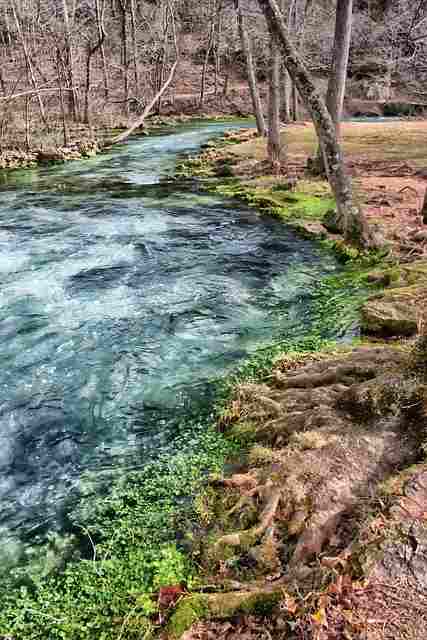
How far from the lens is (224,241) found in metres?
10.9

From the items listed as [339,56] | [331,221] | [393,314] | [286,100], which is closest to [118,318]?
[393,314]

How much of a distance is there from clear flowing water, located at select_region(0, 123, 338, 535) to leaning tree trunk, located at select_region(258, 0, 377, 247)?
2.83 feet

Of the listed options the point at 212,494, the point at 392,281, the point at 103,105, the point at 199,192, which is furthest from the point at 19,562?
the point at 103,105

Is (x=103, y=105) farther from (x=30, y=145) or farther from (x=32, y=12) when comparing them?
(x=30, y=145)

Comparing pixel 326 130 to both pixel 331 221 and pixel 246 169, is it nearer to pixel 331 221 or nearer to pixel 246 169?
pixel 331 221

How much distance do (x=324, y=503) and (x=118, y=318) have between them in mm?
4621

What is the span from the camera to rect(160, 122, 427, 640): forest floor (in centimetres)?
270

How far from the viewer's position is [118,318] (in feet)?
24.2

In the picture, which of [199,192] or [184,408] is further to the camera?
[199,192]

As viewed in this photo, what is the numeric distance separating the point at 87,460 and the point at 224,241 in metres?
7.06

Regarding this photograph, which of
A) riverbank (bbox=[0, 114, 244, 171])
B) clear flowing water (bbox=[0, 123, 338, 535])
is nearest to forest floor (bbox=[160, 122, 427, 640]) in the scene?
clear flowing water (bbox=[0, 123, 338, 535])

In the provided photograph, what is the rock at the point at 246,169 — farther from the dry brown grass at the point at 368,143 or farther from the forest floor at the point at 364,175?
the dry brown grass at the point at 368,143

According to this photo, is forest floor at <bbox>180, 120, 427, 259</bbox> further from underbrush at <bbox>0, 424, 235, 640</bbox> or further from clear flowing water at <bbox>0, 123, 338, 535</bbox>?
underbrush at <bbox>0, 424, 235, 640</bbox>

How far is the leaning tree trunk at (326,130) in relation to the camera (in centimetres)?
911
